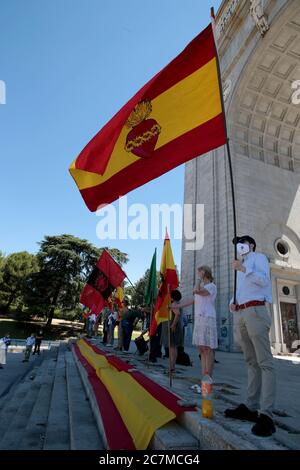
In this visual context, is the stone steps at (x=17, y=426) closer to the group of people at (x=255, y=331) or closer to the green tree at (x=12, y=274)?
the group of people at (x=255, y=331)

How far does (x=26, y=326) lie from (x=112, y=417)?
35.4 metres

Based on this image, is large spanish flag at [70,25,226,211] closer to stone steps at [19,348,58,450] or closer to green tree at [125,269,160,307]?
stone steps at [19,348,58,450]

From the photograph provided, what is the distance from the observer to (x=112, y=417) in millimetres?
3172

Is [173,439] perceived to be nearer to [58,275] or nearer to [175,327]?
[175,327]

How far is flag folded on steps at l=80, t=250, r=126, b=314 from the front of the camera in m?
10.3

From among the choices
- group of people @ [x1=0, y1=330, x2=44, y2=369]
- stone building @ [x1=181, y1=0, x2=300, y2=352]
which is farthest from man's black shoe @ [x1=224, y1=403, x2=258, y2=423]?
group of people @ [x1=0, y1=330, x2=44, y2=369]

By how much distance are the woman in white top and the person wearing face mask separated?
1153mm

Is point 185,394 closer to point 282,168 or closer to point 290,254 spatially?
point 290,254

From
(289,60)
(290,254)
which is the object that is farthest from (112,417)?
(289,60)

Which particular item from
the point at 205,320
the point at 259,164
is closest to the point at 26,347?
the point at 205,320

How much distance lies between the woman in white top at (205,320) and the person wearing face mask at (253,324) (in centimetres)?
115

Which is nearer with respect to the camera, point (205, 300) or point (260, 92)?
point (205, 300)

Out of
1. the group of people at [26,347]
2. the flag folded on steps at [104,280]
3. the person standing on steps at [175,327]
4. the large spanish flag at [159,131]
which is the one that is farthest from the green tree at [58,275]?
the large spanish flag at [159,131]
